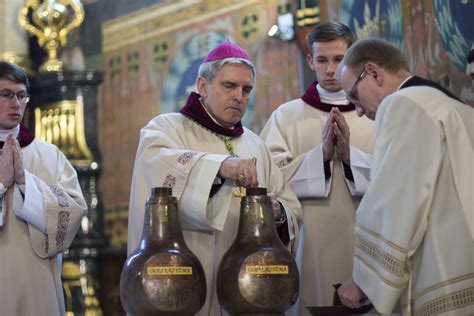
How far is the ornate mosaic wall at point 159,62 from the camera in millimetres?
9453

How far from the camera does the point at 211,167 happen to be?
4.43m

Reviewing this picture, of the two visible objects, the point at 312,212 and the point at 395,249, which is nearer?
the point at 395,249

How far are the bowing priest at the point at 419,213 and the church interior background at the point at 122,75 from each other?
14.3 feet

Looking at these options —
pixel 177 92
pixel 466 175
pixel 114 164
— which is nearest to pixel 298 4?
pixel 177 92

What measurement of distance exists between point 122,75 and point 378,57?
7.31 meters

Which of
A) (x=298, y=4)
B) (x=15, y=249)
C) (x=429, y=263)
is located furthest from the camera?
(x=298, y=4)

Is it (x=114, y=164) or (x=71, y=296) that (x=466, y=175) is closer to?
(x=71, y=296)

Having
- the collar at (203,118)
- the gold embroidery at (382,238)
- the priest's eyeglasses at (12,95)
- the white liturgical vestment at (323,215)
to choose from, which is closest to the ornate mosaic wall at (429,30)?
the white liturgical vestment at (323,215)

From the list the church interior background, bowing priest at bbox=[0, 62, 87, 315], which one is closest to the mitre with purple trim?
bowing priest at bbox=[0, 62, 87, 315]

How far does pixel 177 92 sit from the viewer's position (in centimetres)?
1051

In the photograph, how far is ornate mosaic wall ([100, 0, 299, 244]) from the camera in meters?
9.45

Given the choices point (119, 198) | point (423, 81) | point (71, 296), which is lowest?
point (71, 296)

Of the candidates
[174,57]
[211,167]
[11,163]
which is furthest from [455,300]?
[174,57]

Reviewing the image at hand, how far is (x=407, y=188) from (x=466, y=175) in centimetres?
27
